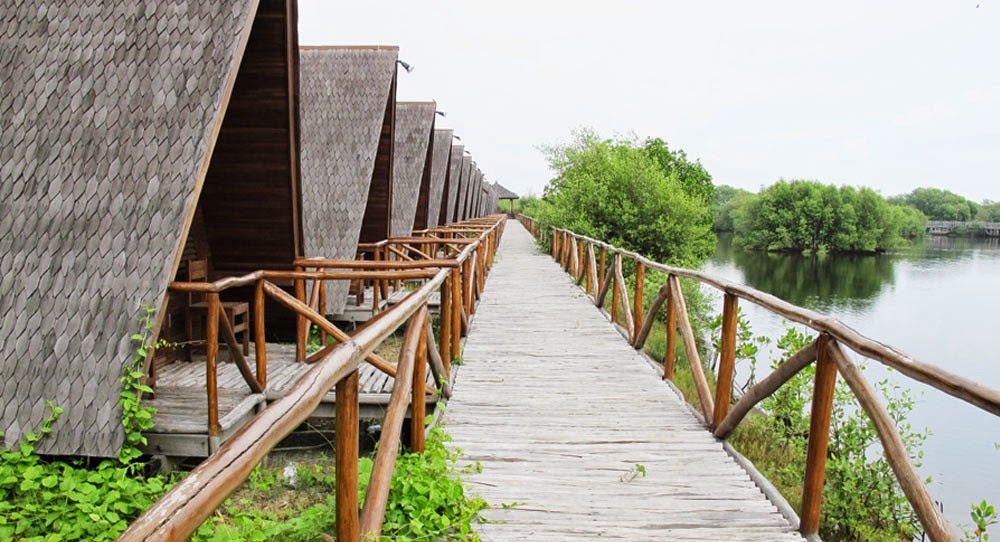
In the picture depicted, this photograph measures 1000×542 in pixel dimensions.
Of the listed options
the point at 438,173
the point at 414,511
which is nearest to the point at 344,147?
the point at 414,511

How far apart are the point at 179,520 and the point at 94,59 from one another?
4771 millimetres

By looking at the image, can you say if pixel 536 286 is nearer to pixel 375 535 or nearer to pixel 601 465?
pixel 601 465

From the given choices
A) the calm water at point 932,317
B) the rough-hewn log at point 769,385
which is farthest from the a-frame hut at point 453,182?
the rough-hewn log at point 769,385

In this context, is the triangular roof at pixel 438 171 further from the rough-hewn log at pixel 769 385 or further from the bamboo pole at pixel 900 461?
the bamboo pole at pixel 900 461

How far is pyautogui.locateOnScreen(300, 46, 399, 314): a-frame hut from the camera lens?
8.72 meters

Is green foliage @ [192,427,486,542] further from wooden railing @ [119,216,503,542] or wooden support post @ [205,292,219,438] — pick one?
wooden support post @ [205,292,219,438]

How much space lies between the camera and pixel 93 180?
4324 millimetres

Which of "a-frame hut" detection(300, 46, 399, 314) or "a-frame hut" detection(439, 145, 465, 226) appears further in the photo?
"a-frame hut" detection(439, 145, 465, 226)

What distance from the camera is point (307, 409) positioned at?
1645 mm

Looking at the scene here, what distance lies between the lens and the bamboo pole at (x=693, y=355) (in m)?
4.11

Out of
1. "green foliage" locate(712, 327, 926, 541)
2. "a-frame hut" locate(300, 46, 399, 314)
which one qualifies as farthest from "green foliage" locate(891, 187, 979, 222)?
"green foliage" locate(712, 327, 926, 541)

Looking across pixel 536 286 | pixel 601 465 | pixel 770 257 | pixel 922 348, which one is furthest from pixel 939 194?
pixel 601 465

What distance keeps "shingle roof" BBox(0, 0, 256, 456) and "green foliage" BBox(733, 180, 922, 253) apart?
49846mm

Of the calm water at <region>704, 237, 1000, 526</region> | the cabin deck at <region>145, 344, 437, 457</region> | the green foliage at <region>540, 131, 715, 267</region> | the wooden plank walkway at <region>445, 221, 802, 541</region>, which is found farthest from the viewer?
the green foliage at <region>540, 131, 715, 267</region>
